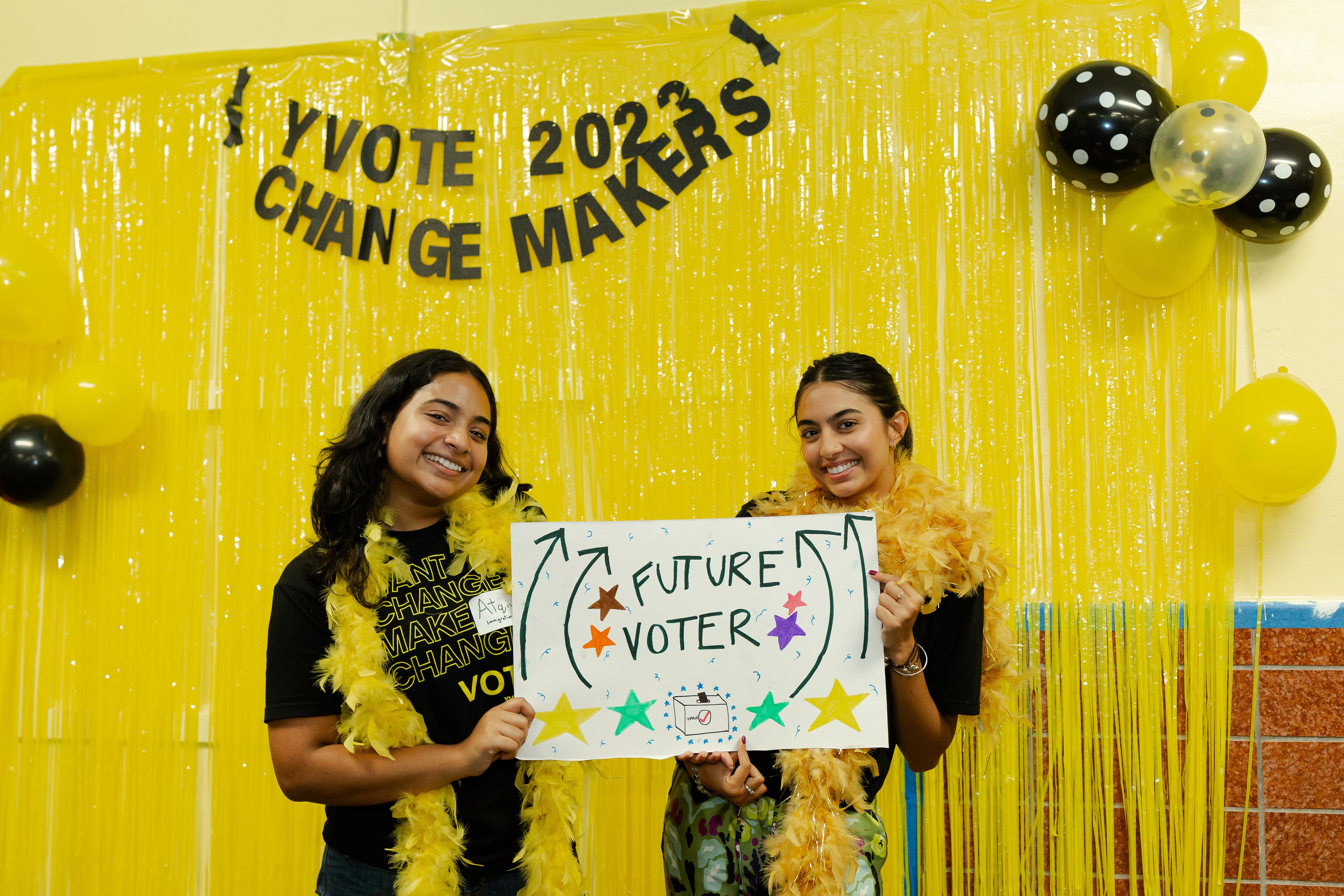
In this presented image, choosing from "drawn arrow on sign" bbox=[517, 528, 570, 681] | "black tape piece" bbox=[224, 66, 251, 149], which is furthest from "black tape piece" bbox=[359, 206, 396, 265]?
"drawn arrow on sign" bbox=[517, 528, 570, 681]

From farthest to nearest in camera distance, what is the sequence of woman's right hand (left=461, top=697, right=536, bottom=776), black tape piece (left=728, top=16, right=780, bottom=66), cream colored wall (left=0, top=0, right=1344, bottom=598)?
1. black tape piece (left=728, top=16, right=780, bottom=66)
2. cream colored wall (left=0, top=0, right=1344, bottom=598)
3. woman's right hand (left=461, top=697, right=536, bottom=776)

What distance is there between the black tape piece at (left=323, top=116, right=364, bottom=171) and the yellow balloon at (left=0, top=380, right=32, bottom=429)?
1.26m

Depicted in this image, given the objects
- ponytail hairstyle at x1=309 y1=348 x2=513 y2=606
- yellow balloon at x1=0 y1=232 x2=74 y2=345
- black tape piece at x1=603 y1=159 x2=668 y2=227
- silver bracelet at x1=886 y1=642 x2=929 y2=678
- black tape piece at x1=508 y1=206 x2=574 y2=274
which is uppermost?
black tape piece at x1=603 y1=159 x2=668 y2=227

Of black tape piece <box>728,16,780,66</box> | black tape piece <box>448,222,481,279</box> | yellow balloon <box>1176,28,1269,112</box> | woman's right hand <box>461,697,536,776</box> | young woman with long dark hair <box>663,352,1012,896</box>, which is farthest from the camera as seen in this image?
black tape piece <box>448,222,481,279</box>

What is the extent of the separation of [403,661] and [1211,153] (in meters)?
2.15

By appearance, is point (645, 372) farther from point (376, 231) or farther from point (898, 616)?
point (898, 616)

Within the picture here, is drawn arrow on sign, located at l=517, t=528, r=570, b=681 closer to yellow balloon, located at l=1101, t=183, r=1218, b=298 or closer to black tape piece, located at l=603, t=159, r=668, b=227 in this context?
black tape piece, located at l=603, t=159, r=668, b=227

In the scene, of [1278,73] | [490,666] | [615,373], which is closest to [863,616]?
[490,666]

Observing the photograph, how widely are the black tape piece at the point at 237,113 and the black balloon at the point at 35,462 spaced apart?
1072mm

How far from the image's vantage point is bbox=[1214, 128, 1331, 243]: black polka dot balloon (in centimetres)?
253

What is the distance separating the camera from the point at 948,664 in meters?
1.64

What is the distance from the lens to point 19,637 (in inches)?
126

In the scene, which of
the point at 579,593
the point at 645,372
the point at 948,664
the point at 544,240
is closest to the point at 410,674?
the point at 579,593

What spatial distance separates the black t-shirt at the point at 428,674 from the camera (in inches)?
60.7
